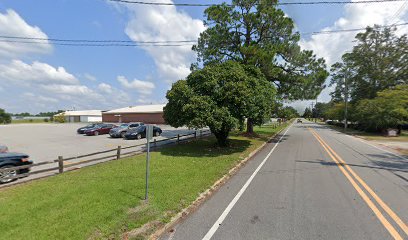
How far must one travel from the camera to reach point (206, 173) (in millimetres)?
9266

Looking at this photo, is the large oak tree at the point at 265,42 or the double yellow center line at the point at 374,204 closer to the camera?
the double yellow center line at the point at 374,204

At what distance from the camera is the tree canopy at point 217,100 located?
13.8m

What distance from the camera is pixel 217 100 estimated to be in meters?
14.5

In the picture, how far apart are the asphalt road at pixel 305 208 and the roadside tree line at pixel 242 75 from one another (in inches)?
213

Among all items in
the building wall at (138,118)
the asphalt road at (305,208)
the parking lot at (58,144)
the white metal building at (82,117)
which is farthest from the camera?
the white metal building at (82,117)

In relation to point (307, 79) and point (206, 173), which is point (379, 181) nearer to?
point (206, 173)

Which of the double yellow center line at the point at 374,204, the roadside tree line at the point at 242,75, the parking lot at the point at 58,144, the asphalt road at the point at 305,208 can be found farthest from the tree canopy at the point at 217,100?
the parking lot at the point at 58,144

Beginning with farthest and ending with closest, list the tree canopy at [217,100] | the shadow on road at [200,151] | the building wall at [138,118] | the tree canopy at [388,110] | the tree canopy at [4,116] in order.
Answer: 1. the tree canopy at [4,116]
2. the building wall at [138,118]
3. the tree canopy at [388,110]
4. the shadow on road at [200,151]
5. the tree canopy at [217,100]

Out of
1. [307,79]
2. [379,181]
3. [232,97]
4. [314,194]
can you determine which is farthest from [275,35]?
[314,194]

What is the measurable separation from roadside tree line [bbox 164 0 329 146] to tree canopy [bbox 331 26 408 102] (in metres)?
27.5

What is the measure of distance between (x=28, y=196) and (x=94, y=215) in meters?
2.97

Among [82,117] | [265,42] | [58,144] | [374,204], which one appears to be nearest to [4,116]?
[82,117]

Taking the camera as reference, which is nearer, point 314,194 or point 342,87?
point 314,194

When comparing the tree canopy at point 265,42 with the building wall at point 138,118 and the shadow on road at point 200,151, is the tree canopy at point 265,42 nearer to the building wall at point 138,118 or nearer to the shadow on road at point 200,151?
the shadow on road at point 200,151
